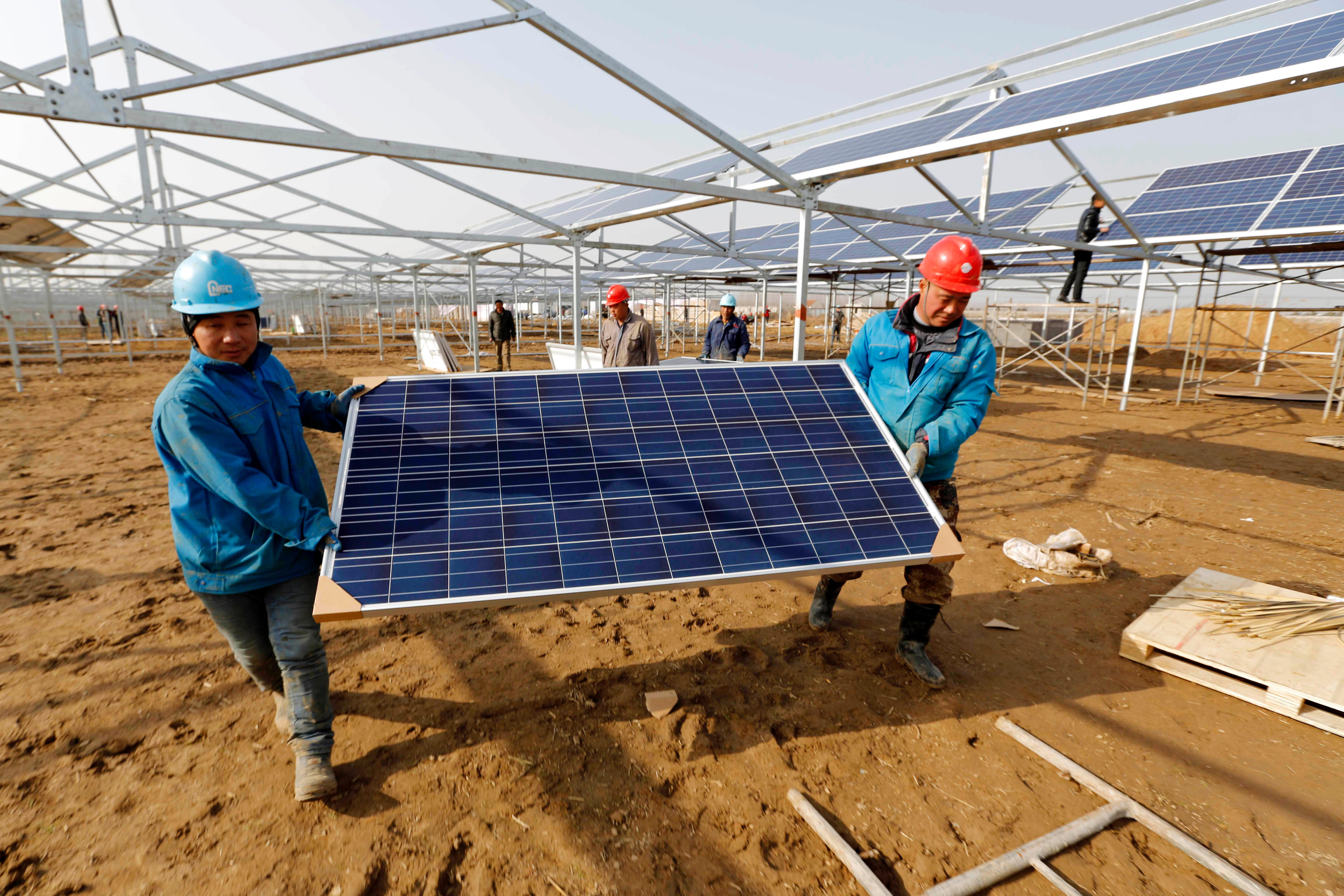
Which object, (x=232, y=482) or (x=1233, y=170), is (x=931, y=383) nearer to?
(x=232, y=482)

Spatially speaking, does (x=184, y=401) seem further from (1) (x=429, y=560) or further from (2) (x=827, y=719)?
(2) (x=827, y=719)

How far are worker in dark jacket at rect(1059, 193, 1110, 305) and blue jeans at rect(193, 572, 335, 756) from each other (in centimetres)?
1214

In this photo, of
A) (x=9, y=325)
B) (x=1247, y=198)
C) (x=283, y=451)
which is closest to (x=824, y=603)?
(x=283, y=451)

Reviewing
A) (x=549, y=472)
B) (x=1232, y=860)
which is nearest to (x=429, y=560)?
(x=549, y=472)

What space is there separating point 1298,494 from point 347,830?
1047 cm

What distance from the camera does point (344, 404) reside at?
3.14 metres

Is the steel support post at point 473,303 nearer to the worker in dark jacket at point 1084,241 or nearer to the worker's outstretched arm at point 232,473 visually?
the worker's outstretched arm at point 232,473

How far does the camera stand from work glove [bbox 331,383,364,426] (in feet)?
10.2

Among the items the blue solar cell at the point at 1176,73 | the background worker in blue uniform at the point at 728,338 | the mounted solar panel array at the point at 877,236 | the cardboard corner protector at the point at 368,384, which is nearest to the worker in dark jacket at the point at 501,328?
the mounted solar panel array at the point at 877,236

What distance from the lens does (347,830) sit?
2564 millimetres

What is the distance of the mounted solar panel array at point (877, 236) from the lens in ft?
41.8

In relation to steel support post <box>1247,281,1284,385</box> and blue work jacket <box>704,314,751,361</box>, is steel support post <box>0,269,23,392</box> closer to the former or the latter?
blue work jacket <box>704,314,751,361</box>

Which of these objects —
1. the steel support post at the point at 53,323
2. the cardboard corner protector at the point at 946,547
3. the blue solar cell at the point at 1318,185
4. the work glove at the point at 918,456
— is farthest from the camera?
the steel support post at the point at 53,323

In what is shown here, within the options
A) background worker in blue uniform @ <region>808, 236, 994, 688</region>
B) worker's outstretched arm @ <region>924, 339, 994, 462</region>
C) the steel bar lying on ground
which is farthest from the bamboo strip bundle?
worker's outstretched arm @ <region>924, 339, 994, 462</region>
